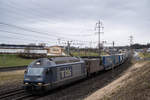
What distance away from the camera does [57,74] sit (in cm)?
1611

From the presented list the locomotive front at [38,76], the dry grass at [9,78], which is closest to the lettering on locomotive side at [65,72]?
the locomotive front at [38,76]

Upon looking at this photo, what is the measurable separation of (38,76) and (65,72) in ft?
12.8

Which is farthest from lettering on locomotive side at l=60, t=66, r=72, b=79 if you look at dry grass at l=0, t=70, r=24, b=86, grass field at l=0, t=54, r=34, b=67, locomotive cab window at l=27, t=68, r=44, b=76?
grass field at l=0, t=54, r=34, b=67

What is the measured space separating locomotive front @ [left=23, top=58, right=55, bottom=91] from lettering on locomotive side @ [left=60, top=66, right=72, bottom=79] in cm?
202

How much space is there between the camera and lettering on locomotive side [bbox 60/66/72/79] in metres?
16.9

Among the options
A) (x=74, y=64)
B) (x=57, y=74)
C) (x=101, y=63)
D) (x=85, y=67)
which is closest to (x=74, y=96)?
(x=57, y=74)

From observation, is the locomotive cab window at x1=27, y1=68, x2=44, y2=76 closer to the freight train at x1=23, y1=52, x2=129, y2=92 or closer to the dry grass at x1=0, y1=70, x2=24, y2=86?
the freight train at x1=23, y1=52, x2=129, y2=92

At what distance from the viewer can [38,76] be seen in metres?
14.4

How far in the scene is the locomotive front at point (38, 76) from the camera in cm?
1427

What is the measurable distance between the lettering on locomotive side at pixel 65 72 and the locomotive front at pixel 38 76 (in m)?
2.02

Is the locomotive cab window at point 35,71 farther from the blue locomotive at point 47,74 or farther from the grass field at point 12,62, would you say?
the grass field at point 12,62

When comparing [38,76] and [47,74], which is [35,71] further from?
[47,74]

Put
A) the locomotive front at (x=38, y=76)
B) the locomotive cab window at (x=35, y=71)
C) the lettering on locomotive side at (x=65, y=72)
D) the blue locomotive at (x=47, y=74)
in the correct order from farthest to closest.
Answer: the lettering on locomotive side at (x=65, y=72) < the locomotive cab window at (x=35, y=71) < the blue locomotive at (x=47, y=74) < the locomotive front at (x=38, y=76)

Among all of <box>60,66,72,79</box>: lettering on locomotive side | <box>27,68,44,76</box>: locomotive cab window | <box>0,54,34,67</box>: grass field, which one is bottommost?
<box>0,54,34,67</box>: grass field
